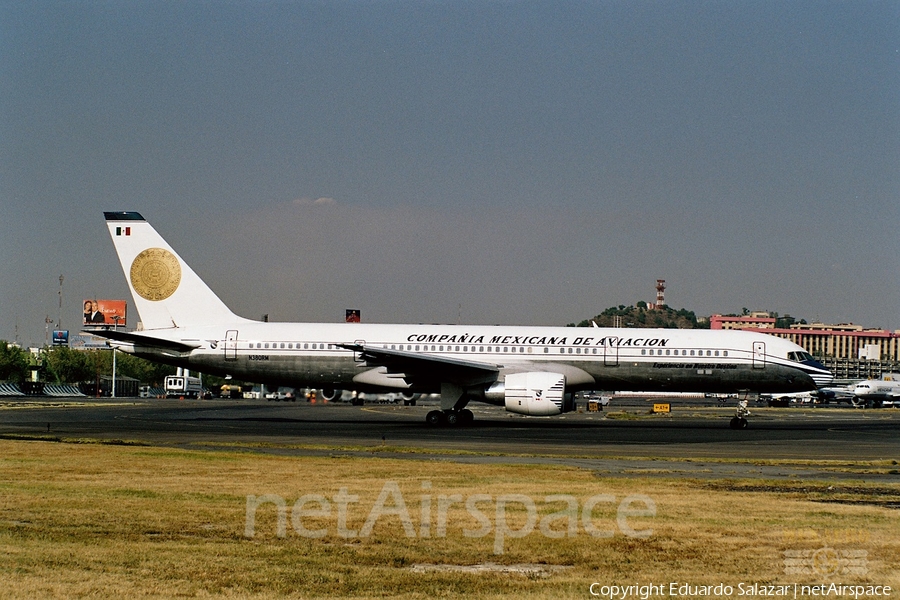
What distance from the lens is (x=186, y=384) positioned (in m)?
104

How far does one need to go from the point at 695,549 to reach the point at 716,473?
9.84 metres

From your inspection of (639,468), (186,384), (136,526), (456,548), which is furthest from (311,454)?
(186,384)

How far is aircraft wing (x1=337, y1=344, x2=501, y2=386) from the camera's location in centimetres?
3781

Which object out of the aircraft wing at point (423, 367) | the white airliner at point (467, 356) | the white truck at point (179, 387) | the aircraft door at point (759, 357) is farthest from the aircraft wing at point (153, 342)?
the white truck at point (179, 387)

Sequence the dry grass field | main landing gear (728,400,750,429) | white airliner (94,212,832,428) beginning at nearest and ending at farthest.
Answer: the dry grass field → white airliner (94,212,832,428) → main landing gear (728,400,750,429)

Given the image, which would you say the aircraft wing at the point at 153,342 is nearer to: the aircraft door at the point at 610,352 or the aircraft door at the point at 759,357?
the aircraft door at the point at 610,352

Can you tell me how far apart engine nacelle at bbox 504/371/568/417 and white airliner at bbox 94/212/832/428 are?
1.34 m

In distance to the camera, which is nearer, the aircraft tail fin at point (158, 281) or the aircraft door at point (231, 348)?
the aircraft door at point (231, 348)

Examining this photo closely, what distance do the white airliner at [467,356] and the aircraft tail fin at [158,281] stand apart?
0.28 m

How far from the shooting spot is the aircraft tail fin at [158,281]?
141 feet

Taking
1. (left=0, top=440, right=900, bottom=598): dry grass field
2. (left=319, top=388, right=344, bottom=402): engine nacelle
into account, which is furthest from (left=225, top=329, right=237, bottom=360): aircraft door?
(left=0, top=440, right=900, bottom=598): dry grass field

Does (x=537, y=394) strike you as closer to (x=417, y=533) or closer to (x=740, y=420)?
(x=740, y=420)

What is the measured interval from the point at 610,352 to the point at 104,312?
390ft

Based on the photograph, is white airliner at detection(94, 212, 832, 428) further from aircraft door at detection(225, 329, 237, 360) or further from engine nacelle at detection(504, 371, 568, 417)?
engine nacelle at detection(504, 371, 568, 417)
